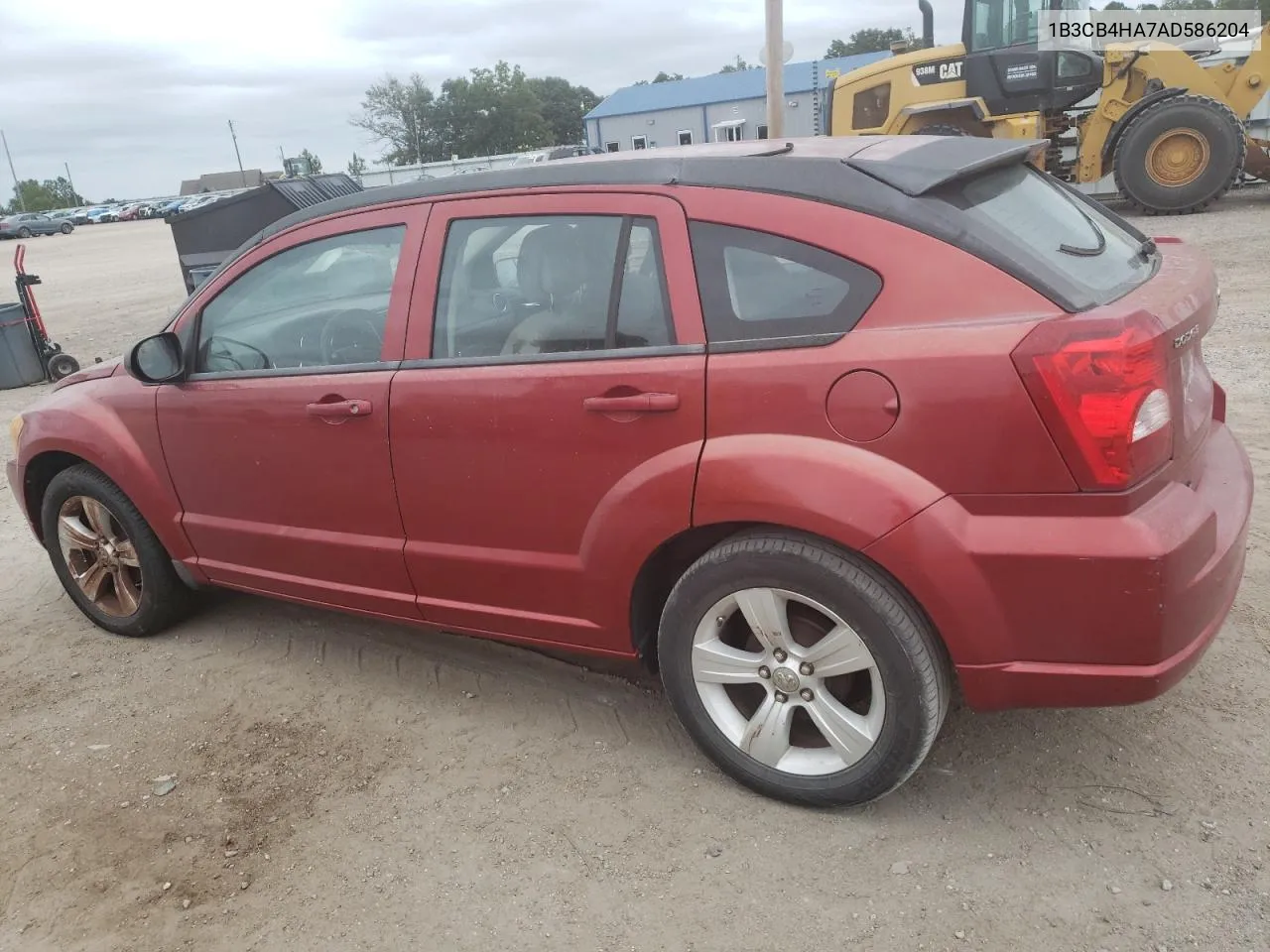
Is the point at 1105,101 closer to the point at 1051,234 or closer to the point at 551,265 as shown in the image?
the point at 1051,234

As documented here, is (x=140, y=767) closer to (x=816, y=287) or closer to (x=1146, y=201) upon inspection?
(x=816, y=287)

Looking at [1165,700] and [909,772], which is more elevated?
[909,772]

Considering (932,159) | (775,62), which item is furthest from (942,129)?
(932,159)

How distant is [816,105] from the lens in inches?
939

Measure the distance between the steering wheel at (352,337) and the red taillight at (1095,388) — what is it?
1.96 m

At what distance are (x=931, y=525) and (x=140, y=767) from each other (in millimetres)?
2635

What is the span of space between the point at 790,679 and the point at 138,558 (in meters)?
2.82

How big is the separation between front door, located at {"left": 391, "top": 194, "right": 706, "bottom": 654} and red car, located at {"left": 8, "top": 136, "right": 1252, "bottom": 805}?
10mm

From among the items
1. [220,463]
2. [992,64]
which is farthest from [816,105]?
[220,463]

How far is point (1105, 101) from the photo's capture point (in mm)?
13312

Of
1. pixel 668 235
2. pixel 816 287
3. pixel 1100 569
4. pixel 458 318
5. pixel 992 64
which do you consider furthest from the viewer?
pixel 992 64

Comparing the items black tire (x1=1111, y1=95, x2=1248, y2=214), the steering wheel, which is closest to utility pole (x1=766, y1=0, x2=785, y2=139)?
the steering wheel

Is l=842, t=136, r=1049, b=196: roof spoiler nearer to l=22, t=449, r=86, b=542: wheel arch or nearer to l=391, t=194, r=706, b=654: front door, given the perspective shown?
l=391, t=194, r=706, b=654: front door

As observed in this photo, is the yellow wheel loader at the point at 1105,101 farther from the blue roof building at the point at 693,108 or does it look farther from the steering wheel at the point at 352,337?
the blue roof building at the point at 693,108
